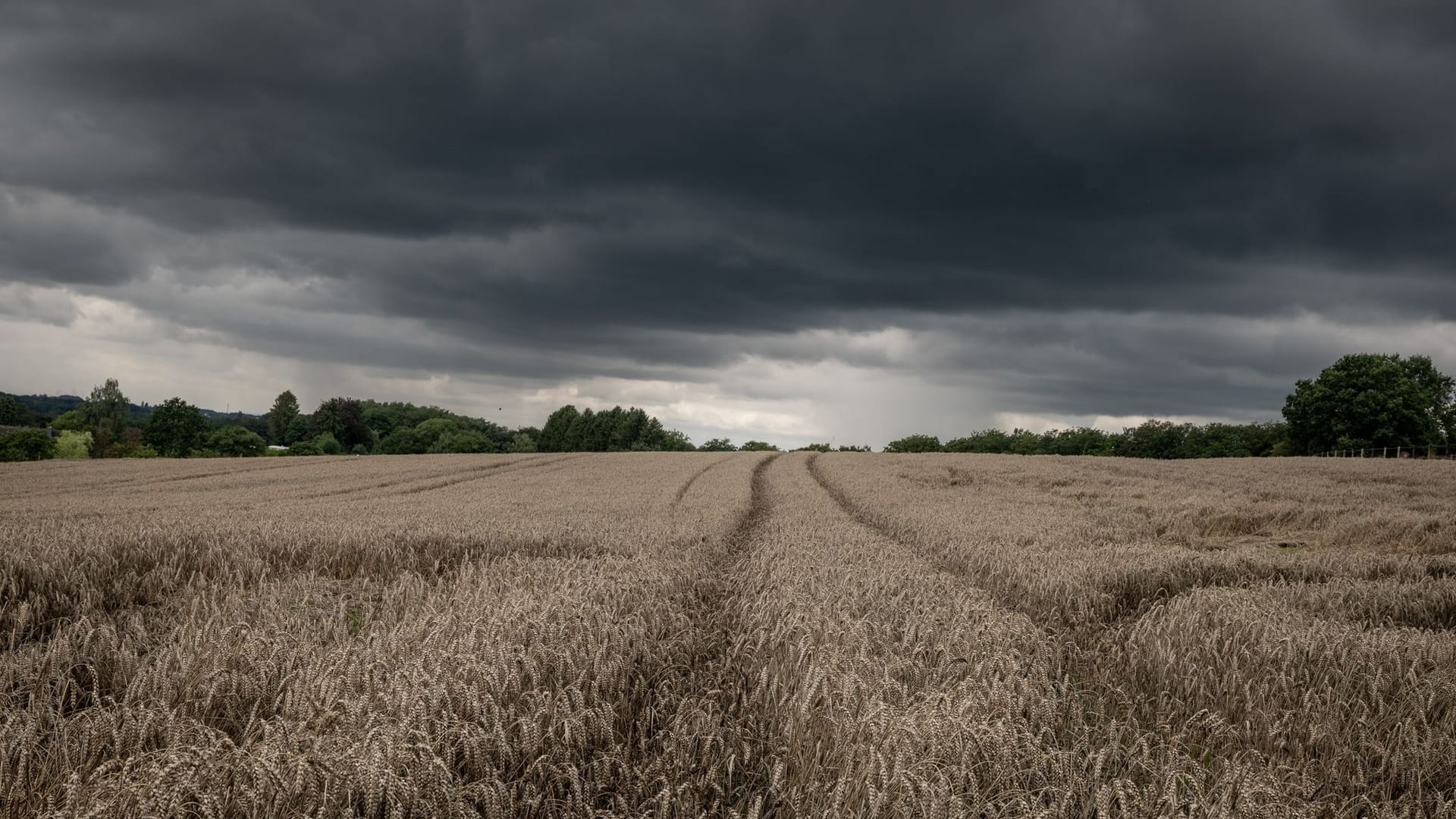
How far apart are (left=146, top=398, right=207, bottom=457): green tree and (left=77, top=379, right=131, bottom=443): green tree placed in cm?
3756

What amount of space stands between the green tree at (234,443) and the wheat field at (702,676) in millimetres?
101217

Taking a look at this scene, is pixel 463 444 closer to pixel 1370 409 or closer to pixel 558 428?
pixel 558 428

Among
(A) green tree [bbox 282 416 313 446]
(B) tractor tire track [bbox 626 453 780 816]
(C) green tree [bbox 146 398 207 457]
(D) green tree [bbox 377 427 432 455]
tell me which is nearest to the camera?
(B) tractor tire track [bbox 626 453 780 816]

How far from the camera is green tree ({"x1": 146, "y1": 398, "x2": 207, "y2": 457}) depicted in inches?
3680

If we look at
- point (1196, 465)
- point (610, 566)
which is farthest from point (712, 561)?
point (1196, 465)

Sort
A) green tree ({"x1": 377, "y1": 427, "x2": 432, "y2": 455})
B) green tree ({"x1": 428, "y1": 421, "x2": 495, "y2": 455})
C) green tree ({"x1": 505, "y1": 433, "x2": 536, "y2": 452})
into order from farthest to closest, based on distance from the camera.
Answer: green tree ({"x1": 505, "y1": 433, "x2": 536, "y2": 452})
green tree ({"x1": 377, "y1": 427, "x2": 432, "y2": 455})
green tree ({"x1": 428, "y1": 421, "x2": 495, "y2": 455})

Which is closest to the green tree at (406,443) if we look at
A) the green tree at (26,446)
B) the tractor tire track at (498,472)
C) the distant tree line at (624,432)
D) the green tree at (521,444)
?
the distant tree line at (624,432)

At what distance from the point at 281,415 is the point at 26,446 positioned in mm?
100725

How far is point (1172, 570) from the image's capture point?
900 cm

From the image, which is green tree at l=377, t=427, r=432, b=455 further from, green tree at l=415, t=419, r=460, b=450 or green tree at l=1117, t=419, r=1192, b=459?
green tree at l=1117, t=419, r=1192, b=459

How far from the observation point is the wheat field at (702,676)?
2811mm

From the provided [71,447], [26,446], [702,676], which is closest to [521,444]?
[71,447]

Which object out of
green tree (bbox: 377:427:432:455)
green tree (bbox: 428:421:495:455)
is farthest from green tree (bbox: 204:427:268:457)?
green tree (bbox: 377:427:432:455)

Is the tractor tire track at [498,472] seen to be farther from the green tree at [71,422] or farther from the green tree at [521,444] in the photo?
the green tree at [71,422]
